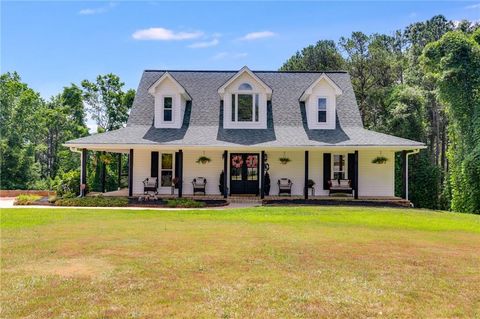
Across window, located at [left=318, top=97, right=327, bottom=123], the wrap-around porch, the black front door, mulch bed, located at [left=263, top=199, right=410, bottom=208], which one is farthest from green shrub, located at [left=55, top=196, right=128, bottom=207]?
window, located at [left=318, top=97, right=327, bottom=123]

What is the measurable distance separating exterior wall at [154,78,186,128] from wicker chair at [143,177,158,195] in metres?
3.19

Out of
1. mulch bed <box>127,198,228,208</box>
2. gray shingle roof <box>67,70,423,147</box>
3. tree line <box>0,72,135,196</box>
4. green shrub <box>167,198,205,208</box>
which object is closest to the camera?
green shrub <box>167,198,205,208</box>

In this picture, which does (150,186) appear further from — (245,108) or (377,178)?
(377,178)

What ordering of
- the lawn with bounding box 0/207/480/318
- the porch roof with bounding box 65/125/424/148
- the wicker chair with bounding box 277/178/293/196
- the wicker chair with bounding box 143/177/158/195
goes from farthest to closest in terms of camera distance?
the wicker chair with bounding box 277/178/293/196, the wicker chair with bounding box 143/177/158/195, the porch roof with bounding box 65/125/424/148, the lawn with bounding box 0/207/480/318

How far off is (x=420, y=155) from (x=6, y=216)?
2672 centimetres

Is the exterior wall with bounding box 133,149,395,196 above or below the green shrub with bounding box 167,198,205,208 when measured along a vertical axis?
above

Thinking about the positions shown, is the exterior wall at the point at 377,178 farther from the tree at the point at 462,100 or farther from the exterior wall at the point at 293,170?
the tree at the point at 462,100

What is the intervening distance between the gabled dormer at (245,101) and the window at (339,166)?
4277 mm

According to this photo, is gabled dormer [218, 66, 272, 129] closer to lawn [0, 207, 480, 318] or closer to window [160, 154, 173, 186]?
window [160, 154, 173, 186]

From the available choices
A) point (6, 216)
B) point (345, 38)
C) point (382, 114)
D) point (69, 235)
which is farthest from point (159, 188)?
point (345, 38)

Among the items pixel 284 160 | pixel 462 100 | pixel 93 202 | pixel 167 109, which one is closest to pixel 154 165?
pixel 167 109

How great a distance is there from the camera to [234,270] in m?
6.39

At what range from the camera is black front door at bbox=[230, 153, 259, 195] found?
70.0 feet

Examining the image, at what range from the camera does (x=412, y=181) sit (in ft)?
94.3
